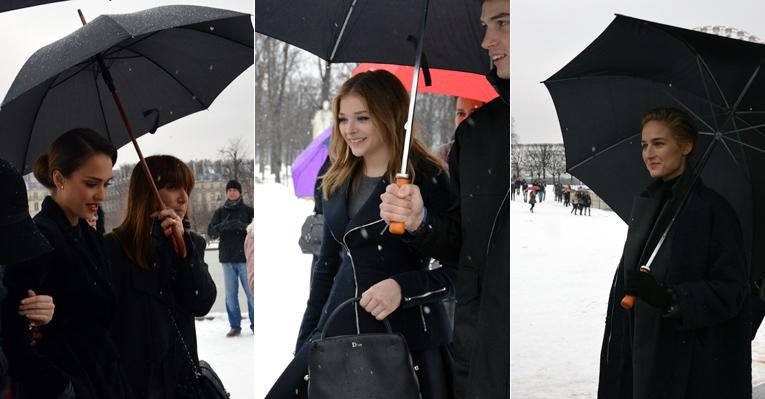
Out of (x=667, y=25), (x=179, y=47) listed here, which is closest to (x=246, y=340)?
(x=179, y=47)

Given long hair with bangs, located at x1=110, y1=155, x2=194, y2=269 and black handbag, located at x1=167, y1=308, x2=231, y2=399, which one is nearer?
long hair with bangs, located at x1=110, y1=155, x2=194, y2=269

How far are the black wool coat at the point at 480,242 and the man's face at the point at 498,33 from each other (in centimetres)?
5

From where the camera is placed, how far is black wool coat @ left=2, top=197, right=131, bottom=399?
3.23 m

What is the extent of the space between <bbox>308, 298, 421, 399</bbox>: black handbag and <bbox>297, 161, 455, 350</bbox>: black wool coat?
120 mm

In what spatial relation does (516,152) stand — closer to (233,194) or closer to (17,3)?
(233,194)

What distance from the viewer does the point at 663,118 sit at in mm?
3227

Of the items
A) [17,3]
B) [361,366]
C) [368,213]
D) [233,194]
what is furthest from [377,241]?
[17,3]

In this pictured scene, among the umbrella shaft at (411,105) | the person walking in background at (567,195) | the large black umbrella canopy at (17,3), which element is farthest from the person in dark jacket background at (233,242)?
the person walking in background at (567,195)

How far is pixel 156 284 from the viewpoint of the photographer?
3531 mm

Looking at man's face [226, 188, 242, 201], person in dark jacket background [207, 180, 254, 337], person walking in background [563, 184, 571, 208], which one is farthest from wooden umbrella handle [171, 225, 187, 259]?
person walking in background [563, 184, 571, 208]

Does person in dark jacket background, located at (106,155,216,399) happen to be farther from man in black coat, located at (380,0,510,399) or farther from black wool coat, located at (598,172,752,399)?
black wool coat, located at (598,172,752,399)

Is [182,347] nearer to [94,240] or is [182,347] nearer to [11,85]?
[94,240]

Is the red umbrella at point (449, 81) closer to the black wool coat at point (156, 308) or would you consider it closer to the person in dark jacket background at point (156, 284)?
the person in dark jacket background at point (156, 284)

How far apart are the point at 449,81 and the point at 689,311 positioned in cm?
112
